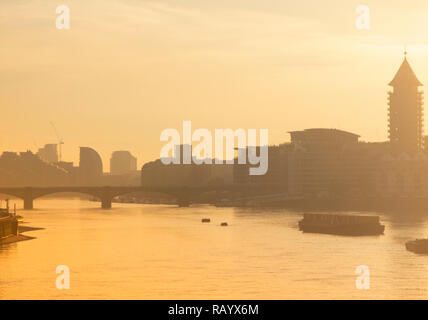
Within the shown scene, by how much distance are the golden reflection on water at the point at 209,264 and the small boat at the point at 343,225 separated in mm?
2959

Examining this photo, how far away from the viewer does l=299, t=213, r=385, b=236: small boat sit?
129550 millimetres

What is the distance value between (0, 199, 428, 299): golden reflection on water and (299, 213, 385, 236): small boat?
296 centimetres

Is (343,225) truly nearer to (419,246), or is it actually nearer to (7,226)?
(419,246)

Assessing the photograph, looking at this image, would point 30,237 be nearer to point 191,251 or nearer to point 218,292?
point 191,251

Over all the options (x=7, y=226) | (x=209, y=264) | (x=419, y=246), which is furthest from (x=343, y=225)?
(x=209, y=264)

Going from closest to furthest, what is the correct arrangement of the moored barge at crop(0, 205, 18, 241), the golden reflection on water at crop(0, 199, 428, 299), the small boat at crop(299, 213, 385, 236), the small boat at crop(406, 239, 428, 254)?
the golden reflection on water at crop(0, 199, 428, 299) < the small boat at crop(406, 239, 428, 254) < the moored barge at crop(0, 205, 18, 241) < the small boat at crop(299, 213, 385, 236)

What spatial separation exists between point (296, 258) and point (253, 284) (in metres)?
21.8

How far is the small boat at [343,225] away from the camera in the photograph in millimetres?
129550

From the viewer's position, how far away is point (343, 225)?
13262 cm

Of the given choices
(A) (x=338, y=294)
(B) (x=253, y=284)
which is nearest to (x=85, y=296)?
(B) (x=253, y=284)

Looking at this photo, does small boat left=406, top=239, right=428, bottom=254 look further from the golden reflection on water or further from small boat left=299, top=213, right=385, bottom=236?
small boat left=299, top=213, right=385, bottom=236

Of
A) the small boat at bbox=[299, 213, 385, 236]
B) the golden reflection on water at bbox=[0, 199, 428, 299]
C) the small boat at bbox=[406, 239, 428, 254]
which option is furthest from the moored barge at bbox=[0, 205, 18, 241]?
the small boat at bbox=[406, 239, 428, 254]

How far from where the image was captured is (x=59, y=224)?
152000 millimetres
